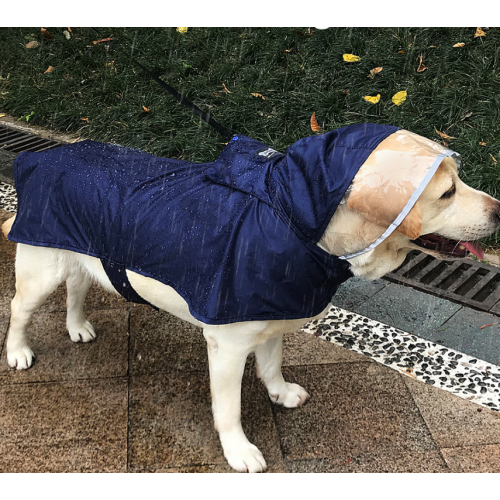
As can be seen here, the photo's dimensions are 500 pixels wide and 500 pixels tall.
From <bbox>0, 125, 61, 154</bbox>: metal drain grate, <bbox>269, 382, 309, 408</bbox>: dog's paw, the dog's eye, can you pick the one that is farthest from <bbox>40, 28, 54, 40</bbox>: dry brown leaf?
the dog's eye

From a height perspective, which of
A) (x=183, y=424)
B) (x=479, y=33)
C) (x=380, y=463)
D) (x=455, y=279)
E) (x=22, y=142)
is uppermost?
(x=479, y=33)

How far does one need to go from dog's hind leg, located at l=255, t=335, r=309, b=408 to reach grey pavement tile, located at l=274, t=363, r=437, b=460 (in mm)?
44

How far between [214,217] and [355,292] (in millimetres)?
1890

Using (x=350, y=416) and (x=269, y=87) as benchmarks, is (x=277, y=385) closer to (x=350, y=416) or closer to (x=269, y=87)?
(x=350, y=416)

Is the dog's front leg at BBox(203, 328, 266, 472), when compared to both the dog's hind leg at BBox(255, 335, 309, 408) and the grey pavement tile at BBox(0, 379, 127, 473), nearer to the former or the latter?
the dog's hind leg at BBox(255, 335, 309, 408)

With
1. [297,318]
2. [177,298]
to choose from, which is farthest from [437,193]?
[177,298]

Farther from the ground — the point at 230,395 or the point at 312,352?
the point at 230,395

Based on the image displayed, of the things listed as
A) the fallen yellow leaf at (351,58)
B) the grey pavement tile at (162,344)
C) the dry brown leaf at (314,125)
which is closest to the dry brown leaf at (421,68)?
the fallen yellow leaf at (351,58)

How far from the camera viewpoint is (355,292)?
3.91 m

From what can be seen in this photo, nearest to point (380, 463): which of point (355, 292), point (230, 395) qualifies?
point (230, 395)

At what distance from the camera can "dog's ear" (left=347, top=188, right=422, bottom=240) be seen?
76.7 inches

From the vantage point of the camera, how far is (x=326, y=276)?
7.36ft

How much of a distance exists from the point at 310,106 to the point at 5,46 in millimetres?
5244

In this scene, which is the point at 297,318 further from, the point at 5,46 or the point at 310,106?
the point at 5,46
